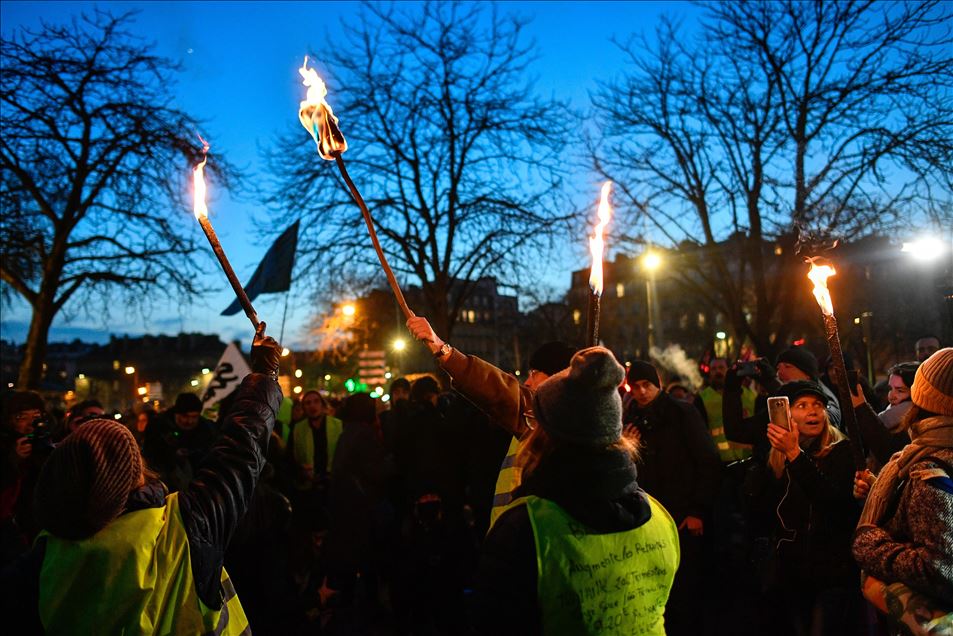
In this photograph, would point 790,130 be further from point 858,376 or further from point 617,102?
point 858,376

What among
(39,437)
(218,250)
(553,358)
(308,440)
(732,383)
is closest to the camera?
(218,250)

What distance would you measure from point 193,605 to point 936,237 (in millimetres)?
14194

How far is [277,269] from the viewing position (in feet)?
31.8

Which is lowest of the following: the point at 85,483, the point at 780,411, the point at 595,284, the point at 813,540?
the point at 813,540

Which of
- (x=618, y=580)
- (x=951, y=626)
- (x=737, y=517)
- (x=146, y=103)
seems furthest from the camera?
(x=146, y=103)

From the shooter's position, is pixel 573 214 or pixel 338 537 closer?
pixel 338 537

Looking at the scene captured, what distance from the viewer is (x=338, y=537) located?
7180 mm

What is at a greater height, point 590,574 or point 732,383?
point 732,383

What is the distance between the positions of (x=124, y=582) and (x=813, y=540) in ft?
11.1

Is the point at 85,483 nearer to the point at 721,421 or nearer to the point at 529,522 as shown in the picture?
the point at 529,522

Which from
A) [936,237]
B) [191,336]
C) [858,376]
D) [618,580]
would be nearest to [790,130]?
[936,237]

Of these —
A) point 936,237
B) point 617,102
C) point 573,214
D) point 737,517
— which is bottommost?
point 737,517

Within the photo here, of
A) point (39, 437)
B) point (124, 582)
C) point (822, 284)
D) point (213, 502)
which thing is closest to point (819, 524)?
point (822, 284)

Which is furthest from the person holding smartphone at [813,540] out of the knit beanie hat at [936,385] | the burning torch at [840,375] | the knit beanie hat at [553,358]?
the knit beanie hat at [553,358]
